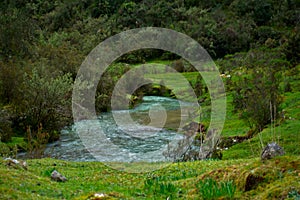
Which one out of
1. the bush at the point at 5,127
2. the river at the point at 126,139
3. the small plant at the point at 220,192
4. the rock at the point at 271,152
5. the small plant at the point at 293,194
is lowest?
the river at the point at 126,139

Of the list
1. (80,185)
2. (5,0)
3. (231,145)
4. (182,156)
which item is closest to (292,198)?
(80,185)

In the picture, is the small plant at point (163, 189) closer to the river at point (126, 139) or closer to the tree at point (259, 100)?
the tree at point (259, 100)

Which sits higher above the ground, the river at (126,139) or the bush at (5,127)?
the bush at (5,127)

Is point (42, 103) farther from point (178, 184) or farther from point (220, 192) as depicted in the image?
point (220, 192)

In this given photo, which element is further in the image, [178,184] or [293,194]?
[178,184]

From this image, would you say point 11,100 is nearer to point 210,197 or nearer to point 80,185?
point 80,185

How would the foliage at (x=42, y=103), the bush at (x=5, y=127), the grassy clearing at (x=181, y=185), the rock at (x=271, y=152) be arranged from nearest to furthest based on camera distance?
the grassy clearing at (x=181, y=185)
the rock at (x=271, y=152)
the bush at (x=5, y=127)
the foliage at (x=42, y=103)

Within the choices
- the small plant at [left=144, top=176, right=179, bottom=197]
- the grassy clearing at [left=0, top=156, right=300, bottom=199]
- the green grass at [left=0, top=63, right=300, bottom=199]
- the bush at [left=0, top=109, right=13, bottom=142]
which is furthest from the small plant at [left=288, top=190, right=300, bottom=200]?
the bush at [left=0, top=109, right=13, bottom=142]

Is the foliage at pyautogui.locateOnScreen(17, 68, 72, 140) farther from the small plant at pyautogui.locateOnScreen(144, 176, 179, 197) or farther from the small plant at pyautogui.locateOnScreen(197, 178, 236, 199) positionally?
the small plant at pyautogui.locateOnScreen(197, 178, 236, 199)

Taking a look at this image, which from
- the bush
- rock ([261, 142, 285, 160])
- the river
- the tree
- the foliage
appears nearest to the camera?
rock ([261, 142, 285, 160])

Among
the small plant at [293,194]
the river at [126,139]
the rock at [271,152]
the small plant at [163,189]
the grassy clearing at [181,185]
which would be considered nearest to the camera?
the small plant at [293,194]

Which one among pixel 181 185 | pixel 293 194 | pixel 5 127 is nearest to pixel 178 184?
pixel 181 185

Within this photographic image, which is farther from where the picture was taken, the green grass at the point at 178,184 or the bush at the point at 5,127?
the bush at the point at 5,127

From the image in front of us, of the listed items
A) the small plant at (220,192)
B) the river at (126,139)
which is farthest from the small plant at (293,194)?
the river at (126,139)
